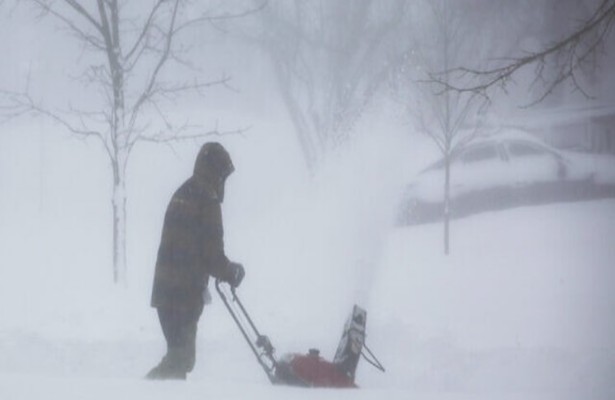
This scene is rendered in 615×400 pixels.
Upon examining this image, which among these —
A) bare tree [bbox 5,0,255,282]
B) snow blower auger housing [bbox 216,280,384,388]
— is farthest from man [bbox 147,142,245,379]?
bare tree [bbox 5,0,255,282]

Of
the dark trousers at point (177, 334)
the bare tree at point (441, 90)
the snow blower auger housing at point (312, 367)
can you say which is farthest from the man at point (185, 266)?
the bare tree at point (441, 90)

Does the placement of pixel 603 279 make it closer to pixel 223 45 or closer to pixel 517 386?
pixel 517 386

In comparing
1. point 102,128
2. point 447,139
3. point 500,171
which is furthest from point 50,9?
point 500,171

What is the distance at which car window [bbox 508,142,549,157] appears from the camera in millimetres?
5188

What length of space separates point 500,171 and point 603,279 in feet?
3.03

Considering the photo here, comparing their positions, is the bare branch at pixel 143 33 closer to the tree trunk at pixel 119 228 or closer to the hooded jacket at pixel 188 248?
the tree trunk at pixel 119 228

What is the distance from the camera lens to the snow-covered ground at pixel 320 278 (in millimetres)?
4781

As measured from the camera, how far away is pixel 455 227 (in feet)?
16.8

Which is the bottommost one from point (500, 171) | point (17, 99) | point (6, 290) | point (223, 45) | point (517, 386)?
point (517, 386)

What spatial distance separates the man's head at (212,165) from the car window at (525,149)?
2252 mm

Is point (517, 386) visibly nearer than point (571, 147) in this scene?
Yes

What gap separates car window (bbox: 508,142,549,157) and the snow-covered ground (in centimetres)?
37

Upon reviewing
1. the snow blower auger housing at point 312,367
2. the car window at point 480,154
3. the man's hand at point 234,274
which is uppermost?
the car window at point 480,154

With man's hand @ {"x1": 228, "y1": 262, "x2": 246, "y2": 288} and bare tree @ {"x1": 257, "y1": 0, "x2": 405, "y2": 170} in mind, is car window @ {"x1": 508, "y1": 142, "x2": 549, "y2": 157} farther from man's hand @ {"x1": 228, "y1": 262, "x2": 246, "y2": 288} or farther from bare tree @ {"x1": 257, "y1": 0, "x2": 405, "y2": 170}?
man's hand @ {"x1": 228, "y1": 262, "x2": 246, "y2": 288}
